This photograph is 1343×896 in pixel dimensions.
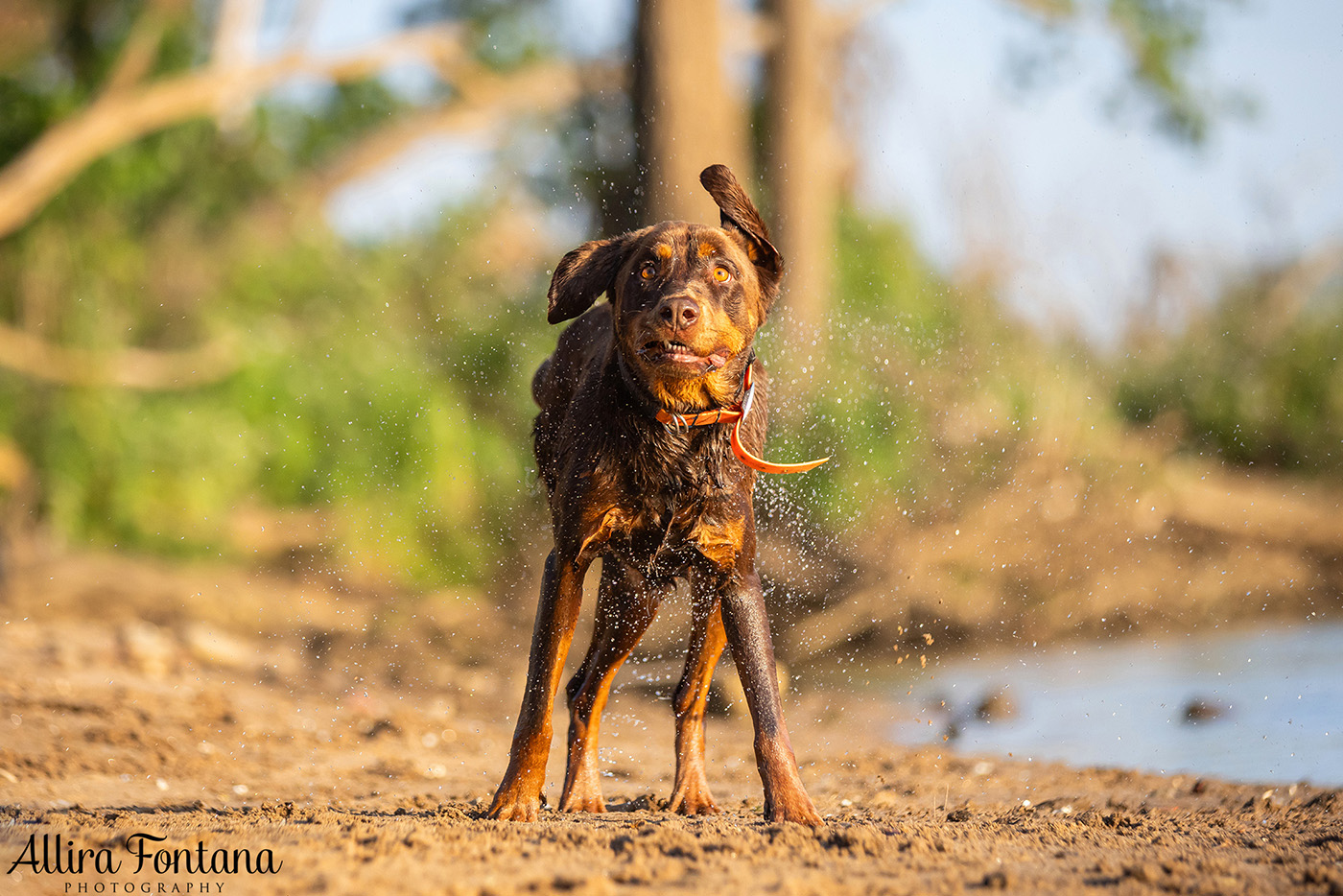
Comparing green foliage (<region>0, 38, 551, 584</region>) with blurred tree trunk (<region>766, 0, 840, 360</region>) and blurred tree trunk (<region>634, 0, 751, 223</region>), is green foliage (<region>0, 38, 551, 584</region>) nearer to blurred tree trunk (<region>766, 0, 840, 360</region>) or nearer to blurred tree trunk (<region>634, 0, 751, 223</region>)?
blurred tree trunk (<region>634, 0, 751, 223</region>)

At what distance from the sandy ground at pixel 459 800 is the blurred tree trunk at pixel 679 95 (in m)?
3.85

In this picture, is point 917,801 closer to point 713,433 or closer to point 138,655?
point 713,433

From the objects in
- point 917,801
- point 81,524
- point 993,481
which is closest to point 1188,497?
point 993,481

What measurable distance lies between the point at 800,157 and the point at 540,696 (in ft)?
27.6

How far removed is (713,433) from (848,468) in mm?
4783

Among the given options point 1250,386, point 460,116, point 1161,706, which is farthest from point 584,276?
point 460,116

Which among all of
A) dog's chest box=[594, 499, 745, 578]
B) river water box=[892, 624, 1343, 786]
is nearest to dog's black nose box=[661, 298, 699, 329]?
dog's chest box=[594, 499, 745, 578]

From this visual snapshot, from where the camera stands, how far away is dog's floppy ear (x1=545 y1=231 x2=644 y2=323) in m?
4.27

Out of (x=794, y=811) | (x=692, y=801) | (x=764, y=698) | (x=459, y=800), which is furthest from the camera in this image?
(x=459, y=800)

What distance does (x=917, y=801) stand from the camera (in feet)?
16.3

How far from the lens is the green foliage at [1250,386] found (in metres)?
13.0

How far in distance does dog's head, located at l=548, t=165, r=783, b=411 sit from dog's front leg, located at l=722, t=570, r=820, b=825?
0.64 m

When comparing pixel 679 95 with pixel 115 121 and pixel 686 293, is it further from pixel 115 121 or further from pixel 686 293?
pixel 686 293

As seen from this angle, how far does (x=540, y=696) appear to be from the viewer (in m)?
4.20
